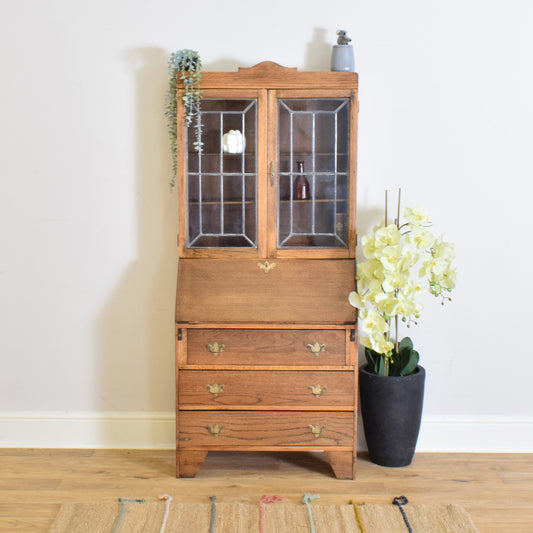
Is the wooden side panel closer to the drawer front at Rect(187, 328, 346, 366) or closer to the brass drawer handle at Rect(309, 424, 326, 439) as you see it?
the drawer front at Rect(187, 328, 346, 366)

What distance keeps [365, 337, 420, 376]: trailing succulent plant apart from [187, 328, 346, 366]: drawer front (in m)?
0.25

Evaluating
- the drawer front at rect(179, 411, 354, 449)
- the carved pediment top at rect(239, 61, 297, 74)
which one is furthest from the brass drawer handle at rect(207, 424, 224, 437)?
the carved pediment top at rect(239, 61, 297, 74)

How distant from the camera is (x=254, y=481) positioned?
9.13ft

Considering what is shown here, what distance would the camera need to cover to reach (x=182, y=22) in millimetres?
2967

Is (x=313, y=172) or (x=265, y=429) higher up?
(x=313, y=172)

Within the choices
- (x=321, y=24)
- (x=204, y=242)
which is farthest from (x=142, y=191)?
(x=321, y=24)

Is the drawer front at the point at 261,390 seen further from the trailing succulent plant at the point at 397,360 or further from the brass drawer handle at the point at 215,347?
the trailing succulent plant at the point at 397,360

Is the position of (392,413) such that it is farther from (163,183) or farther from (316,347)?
(163,183)

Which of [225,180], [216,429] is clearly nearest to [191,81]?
[225,180]

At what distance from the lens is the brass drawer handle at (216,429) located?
2779 millimetres

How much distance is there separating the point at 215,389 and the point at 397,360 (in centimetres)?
82

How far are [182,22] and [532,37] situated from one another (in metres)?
1.57

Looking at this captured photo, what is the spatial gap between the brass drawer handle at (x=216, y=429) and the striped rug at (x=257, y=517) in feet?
0.92

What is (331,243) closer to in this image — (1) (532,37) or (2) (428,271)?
(2) (428,271)
